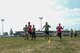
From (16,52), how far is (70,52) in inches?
115

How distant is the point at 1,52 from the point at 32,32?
84.1 ft

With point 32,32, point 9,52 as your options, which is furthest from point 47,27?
point 9,52

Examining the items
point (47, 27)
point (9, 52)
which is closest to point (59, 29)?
point (47, 27)

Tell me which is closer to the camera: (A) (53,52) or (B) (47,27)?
(A) (53,52)

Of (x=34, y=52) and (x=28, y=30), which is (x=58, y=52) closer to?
(x=34, y=52)

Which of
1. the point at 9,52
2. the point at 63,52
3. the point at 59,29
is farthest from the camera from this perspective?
the point at 59,29

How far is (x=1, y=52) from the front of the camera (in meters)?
18.6

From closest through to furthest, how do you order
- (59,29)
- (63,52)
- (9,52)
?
(63,52) < (9,52) < (59,29)

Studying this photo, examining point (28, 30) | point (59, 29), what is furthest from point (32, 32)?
point (59, 29)

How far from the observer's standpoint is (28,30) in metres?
43.0

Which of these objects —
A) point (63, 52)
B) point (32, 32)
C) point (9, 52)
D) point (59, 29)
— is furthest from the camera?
point (32, 32)

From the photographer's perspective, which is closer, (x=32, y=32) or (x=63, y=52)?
(x=63, y=52)

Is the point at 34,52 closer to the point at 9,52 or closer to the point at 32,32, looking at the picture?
the point at 9,52

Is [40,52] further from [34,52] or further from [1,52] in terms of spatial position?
[1,52]
